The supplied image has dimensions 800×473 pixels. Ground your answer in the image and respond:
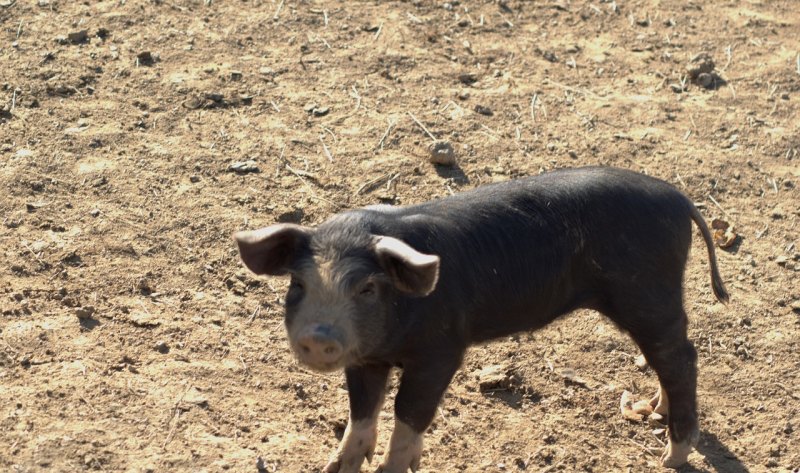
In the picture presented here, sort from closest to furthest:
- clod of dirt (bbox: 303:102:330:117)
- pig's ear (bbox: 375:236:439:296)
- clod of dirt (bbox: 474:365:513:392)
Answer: pig's ear (bbox: 375:236:439:296), clod of dirt (bbox: 474:365:513:392), clod of dirt (bbox: 303:102:330:117)

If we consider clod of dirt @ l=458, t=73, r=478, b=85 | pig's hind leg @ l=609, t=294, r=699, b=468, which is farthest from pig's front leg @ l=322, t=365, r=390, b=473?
clod of dirt @ l=458, t=73, r=478, b=85

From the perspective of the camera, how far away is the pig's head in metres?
5.80

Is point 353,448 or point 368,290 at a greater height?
point 368,290

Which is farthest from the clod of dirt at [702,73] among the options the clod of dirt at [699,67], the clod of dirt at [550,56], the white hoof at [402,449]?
the white hoof at [402,449]

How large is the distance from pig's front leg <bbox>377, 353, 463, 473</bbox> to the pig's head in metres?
0.30

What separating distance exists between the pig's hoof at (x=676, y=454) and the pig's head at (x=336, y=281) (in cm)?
200

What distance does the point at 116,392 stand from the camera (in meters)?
6.82

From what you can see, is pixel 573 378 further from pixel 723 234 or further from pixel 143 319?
pixel 143 319

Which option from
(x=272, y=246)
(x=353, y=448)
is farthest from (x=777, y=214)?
(x=272, y=246)

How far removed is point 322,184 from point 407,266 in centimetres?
328

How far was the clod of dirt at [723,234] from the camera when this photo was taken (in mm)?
8847

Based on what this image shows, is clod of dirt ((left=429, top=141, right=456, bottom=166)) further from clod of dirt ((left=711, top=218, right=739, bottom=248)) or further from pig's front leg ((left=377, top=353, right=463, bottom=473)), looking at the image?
pig's front leg ((left=377, top=353, right=463, bottom=473))

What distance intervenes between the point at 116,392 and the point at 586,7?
6705 millimetres

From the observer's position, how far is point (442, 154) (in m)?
9.14
